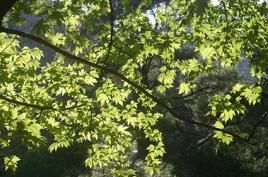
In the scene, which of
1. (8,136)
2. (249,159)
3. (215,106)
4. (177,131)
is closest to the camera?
(8,136)

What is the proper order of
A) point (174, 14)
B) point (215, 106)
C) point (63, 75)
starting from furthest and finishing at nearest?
point (174, 14)
point (63, 75)
point (215, 106)

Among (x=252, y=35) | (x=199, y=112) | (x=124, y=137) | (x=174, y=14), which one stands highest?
(x=199, y=112)

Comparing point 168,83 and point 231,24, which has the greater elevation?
point 231,24

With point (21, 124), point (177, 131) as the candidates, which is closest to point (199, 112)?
point (177, 131)

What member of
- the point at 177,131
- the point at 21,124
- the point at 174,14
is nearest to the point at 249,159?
the point at 177,131

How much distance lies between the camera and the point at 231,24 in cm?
659

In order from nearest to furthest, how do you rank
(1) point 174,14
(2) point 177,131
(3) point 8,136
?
(3) point 8,136, (1) point 174,14, (2) point 177,131

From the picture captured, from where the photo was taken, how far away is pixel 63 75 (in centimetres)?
676

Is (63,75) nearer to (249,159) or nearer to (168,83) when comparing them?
(168,83)

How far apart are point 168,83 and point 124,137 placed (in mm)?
1194

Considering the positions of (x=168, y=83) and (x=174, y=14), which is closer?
(x=168, y=83)

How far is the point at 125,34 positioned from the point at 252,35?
2044mm

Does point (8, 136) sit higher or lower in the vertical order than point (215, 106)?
lower

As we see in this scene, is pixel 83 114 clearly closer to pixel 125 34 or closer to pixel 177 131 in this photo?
pixel 125 34
